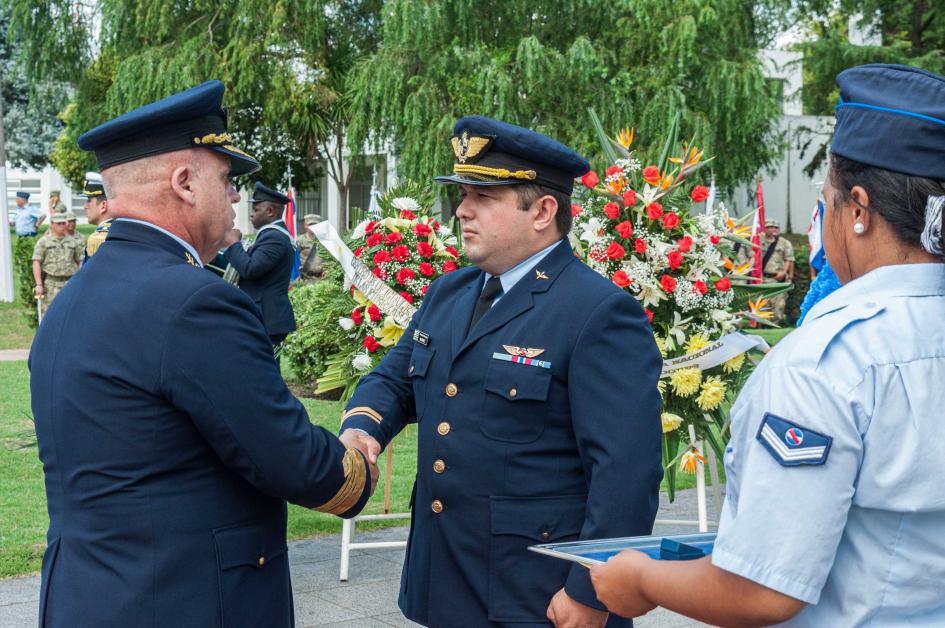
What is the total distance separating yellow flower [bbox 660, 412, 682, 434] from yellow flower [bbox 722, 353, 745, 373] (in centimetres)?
34

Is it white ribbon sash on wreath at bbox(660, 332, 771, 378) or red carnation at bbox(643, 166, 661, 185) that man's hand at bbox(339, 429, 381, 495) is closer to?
white ribbon sash on wreath at bbox(660, 332, 771, 378)

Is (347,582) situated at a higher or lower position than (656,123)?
lower

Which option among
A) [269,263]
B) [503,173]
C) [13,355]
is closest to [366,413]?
→ [503,173]

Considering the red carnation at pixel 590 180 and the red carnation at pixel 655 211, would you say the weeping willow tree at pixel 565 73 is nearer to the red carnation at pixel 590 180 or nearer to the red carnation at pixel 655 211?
the red carnation at pixel 590 180

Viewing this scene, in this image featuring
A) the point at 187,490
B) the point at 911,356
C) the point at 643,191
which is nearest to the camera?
the point at 911,356

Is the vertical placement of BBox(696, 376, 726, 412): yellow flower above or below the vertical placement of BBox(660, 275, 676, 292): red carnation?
below

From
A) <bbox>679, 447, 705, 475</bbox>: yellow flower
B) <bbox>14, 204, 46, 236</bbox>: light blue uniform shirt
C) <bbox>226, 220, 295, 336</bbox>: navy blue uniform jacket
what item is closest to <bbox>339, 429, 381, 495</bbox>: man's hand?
<bbox>679, 447, 705, 475</bbox>: yellow flower

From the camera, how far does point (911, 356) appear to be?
5.21 feet

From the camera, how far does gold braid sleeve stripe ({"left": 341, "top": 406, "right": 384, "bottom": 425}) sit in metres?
3.29

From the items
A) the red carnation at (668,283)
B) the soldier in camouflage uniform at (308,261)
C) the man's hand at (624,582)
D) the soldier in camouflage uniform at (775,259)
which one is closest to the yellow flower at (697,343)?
the red carnation at (668,283)

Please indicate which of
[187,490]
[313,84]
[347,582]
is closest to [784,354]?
[187,490]

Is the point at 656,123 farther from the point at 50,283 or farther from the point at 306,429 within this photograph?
the point at 306,429

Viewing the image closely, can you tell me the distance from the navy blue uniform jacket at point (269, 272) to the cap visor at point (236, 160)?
6409mm

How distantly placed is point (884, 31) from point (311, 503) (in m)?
23.6
